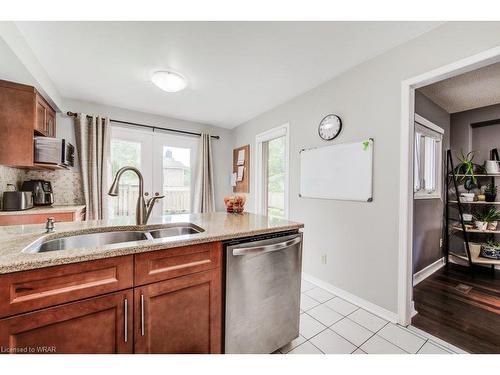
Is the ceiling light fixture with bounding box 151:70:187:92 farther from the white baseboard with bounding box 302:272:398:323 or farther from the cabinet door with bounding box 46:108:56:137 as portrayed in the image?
the white baseboard with bounding box 302:272:398:323

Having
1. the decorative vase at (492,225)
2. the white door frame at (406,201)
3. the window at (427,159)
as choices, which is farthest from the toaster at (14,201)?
the decorative vase at (492,225)

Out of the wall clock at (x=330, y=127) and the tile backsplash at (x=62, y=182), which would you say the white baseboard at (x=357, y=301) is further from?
the tile backsplash at (x=62, y=182)

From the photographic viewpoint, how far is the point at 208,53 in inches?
76.3

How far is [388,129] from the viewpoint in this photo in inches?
74.0

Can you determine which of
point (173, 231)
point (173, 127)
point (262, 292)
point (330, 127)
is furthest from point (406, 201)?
point (173, 127)

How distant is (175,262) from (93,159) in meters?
2.74

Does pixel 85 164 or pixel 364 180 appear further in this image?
pixel 85 164

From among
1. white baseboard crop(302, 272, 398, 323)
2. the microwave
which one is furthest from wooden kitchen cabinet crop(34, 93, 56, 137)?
white baseboard crop(302, 272, 398, 323)

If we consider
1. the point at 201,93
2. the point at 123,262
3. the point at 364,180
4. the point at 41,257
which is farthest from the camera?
the point at 201,93

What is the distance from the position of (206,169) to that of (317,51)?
266cm

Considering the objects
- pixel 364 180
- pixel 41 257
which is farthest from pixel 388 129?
pixel 41 257

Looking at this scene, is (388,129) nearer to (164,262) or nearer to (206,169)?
(164,262)

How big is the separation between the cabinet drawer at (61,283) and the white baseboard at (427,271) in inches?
121
